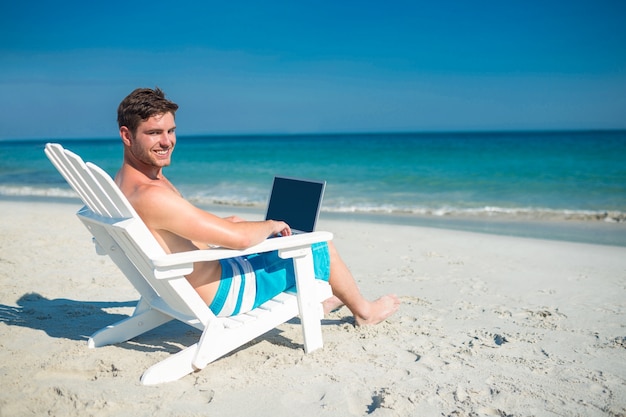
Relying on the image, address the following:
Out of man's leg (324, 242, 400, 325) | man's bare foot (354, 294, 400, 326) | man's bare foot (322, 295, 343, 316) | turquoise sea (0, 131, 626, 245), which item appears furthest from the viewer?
turquoise sea (0, 131, 626, 245)

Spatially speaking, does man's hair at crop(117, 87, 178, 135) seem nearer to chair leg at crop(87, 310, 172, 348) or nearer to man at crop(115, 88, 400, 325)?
man at crop(115, 88, 400, 325)

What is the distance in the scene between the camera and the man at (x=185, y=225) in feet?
8.04

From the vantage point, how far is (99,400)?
240cm

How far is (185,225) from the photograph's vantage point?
2.44 m

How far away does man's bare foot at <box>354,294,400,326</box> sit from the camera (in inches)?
135

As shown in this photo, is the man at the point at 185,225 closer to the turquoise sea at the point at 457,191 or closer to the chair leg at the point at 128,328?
Result: the chair leg at the point at 128,328

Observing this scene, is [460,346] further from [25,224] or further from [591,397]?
[25,224]

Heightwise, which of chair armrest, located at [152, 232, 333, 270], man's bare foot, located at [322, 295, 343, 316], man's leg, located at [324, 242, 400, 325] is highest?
chair armrest, located at [152, 232, 333, 270]

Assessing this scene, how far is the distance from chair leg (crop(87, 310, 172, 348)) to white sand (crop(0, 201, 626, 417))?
58 mm

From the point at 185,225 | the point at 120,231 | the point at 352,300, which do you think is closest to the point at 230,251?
the point at 185,225

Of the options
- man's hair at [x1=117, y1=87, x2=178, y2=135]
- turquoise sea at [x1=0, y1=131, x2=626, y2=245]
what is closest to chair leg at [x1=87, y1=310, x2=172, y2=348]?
man's hair at [x1=117, y1=87, x2=178, y2=135]

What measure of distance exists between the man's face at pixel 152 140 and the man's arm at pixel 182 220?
8.9 inches

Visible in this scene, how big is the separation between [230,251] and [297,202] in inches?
28.1

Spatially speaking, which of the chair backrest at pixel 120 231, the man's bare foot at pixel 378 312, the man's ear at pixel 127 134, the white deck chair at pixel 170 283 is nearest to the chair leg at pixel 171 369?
the white deck chair at pixel 170 283
